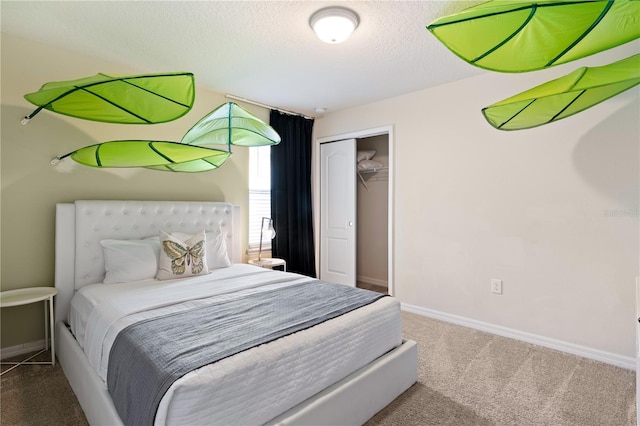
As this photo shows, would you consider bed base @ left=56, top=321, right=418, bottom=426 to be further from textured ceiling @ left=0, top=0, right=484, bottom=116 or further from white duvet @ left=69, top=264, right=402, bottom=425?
textured ceiling @ left=0, top=0, right=484, bottom=116

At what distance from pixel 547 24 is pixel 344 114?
3186mm

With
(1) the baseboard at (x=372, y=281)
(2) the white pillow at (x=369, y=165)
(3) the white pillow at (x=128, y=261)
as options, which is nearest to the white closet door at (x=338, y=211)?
(2) the white pillow at (x=369, y=165)

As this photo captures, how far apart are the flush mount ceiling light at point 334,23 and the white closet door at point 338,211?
209 centimetres

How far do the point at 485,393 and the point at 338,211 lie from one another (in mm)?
2820

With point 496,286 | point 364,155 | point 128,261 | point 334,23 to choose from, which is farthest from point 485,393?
point 364,155

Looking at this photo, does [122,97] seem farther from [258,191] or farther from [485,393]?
[485,393]

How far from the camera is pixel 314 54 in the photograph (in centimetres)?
274

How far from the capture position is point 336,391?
1599mm

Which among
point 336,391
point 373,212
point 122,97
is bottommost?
point 336,391

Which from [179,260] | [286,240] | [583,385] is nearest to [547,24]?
[583,385]

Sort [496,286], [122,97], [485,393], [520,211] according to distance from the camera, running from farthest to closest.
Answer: [496,286], [520,211], [485,393], [122,97]

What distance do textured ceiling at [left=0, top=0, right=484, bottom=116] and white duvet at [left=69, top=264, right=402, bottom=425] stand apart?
1876mm

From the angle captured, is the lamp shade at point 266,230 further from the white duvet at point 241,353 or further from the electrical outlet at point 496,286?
the electrical outlet at point 496,286

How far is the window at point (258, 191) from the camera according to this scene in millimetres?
4141
